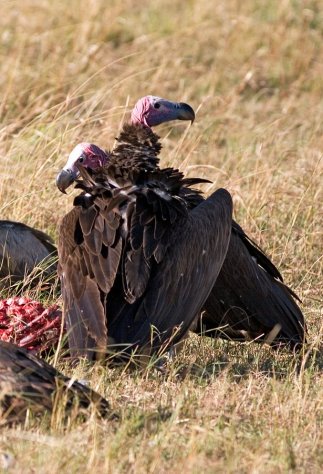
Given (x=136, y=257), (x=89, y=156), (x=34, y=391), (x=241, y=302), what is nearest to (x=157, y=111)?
(x=89, y=156)

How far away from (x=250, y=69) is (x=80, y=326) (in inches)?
257

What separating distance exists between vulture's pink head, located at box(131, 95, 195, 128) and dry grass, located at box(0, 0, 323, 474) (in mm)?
625

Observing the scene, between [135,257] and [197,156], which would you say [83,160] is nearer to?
[135,257]

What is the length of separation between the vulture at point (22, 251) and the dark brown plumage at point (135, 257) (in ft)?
4.61

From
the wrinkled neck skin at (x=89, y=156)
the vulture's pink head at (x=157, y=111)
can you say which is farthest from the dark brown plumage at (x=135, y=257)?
the vulture's pink head at (x=157, y=111)

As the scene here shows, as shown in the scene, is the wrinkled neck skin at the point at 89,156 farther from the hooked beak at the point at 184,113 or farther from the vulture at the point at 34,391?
the vulture at the point at 34,391

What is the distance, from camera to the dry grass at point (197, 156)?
4.23 m

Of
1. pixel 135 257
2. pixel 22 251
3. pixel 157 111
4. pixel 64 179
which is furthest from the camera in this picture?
pixel 22 251

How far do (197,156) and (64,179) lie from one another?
9.70ft

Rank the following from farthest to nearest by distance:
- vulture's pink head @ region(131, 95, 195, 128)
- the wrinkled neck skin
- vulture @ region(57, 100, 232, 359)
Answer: vulture's pink head @ region(131, 95, 195, 128) < the wrinkled neck skin < vulture @ region(57, 100, 232, 359)

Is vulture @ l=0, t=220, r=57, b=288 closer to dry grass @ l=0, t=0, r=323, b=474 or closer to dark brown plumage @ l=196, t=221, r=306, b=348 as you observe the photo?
dry grass @ l=0, t=0, r=323, b=474

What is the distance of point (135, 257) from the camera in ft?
17.4

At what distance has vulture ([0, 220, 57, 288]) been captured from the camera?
7035 mm

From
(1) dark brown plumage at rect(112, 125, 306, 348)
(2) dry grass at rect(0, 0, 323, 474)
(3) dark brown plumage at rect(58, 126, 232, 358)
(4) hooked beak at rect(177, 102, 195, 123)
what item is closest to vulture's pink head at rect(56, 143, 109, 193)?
(1) dark brown plumage at rect(112, 125, 306, 348)
